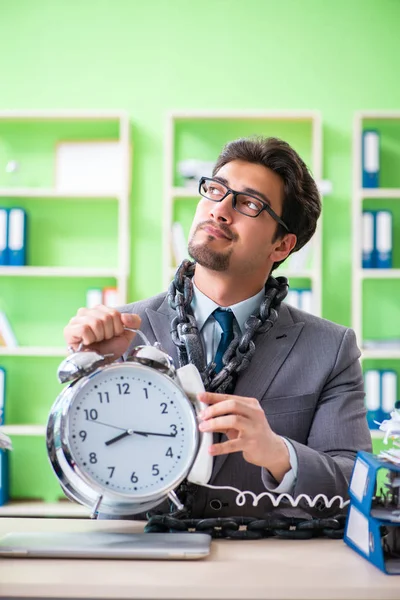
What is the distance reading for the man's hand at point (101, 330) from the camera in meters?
1.34

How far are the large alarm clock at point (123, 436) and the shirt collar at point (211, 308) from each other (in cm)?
68

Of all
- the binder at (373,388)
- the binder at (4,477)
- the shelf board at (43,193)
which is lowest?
the binder at (4,477)

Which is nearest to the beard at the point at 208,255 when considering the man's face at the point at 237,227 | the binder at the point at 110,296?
the man's face at the point at 237,227

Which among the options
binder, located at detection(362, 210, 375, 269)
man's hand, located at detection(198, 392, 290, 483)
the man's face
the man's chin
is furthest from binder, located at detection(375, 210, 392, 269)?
man's hand, located at detection(198, 392, 290, 483)

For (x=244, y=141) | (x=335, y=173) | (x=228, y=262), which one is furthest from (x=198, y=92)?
(x=228, y=262)

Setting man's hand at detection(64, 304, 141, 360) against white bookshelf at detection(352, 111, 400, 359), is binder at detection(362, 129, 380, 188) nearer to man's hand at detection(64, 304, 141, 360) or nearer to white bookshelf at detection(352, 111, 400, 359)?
white bookshelf at detection(352, 111, 400, 359)

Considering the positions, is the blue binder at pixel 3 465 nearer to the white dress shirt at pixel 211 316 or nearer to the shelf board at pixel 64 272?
the shelf board at pixel 64 272

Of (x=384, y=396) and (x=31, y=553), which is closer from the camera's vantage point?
(x=31, y=553)

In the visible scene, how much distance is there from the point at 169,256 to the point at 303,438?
2286 millimetres

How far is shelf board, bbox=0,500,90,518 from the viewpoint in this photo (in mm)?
3750

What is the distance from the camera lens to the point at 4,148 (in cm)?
429

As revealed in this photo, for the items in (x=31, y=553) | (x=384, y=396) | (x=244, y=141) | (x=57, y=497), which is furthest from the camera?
(x=57, y=497)

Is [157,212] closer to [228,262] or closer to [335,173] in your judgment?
[335,173]

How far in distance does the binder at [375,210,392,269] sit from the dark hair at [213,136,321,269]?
1.94 m
